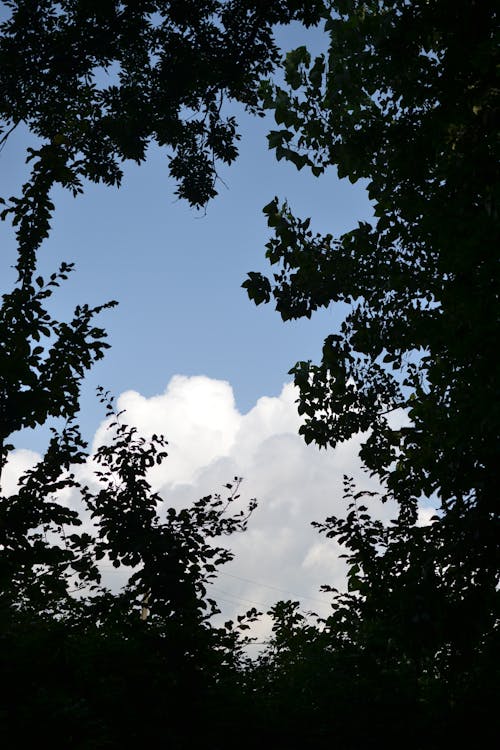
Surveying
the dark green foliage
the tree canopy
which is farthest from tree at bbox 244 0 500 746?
the dark green foliage

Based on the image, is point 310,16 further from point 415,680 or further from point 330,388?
point 415,680

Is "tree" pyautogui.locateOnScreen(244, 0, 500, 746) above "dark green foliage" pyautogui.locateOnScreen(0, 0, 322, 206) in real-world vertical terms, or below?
below

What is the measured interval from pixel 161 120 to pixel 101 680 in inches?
393

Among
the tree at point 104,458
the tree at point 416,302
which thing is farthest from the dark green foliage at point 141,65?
the tree at point 416,302

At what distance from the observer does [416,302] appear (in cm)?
812

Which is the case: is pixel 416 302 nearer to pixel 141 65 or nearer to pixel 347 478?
pixel 347 478

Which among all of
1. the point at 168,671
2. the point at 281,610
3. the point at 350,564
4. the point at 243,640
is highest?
the point at 281,610

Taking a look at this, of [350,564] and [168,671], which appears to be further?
[350,564]

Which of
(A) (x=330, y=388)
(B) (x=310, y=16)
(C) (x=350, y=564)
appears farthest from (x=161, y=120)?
(C) (x=350, y=564)

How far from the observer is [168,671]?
5742mm

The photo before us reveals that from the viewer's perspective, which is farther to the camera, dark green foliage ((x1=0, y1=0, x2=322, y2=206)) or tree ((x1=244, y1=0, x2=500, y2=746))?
dark green foliage ((x1=0, y1=0, x2=322, y2=206))

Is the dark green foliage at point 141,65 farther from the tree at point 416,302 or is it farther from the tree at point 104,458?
the tree at point 416,302

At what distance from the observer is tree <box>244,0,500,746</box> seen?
17.8 feet

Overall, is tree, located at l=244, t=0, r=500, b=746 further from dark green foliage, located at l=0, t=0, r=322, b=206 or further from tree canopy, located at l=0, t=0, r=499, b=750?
dark green foliage, located at l=0, t=0, r=322, b=206
